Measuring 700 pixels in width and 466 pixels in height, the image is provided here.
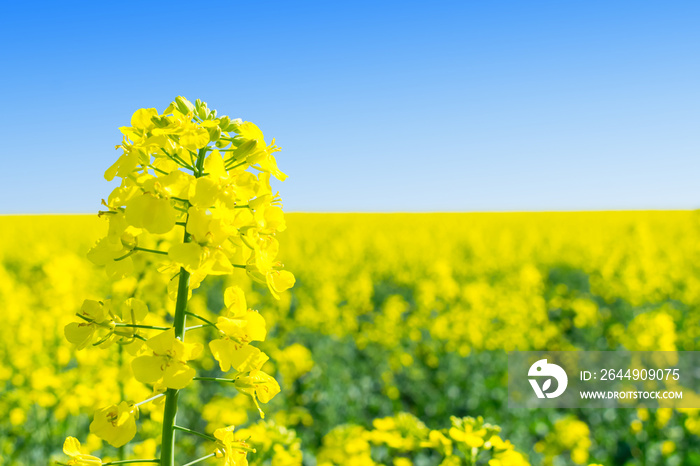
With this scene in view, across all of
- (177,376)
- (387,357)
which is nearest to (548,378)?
(387,357)

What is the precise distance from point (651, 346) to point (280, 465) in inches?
199

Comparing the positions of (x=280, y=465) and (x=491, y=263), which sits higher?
(x=491, y=263)

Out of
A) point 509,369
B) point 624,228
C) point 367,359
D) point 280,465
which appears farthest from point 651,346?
point 624,228

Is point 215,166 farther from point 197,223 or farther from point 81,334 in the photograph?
point 81,334

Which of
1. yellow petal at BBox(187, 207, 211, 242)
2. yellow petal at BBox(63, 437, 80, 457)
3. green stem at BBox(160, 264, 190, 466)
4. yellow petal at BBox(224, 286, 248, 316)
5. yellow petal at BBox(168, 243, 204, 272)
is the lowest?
yellow petal at BBox(63, 437, 80, 457)

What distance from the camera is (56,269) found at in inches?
243

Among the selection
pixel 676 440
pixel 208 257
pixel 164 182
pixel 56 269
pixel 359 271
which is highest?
pixel 359 271

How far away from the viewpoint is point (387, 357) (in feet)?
22.8

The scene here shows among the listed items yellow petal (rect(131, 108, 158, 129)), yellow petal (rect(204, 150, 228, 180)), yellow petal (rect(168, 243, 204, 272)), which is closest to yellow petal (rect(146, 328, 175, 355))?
yellow petal (rect(168, 243, 204, 272))

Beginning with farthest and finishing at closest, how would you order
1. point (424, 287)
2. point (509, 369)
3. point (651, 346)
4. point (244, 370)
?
point (424, 287)
point (509, 369)
point (651, 346)
point (244, 370)

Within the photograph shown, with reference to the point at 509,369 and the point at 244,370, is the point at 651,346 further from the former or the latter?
the point at 244,370

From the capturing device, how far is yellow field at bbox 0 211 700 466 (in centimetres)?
372

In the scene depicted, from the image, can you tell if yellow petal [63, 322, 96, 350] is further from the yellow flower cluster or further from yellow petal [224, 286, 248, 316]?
yellow petal [224, 286, 248, 316]

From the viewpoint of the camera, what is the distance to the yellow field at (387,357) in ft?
12.2
